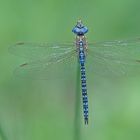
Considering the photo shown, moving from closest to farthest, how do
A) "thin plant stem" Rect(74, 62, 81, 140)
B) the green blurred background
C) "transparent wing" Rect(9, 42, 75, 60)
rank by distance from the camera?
"thin plant stem" Rect(74, 62, 81, 140) < "transparent wing" Rect(9, 42, 75, 60) < the green blurred background

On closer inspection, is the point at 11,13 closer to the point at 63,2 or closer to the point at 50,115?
the point at 63,2

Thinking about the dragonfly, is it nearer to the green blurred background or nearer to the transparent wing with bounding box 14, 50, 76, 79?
the transparent wing with bounding box 14, 50, 76, 79

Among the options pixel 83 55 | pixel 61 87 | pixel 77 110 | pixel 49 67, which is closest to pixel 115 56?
pixel 83 55

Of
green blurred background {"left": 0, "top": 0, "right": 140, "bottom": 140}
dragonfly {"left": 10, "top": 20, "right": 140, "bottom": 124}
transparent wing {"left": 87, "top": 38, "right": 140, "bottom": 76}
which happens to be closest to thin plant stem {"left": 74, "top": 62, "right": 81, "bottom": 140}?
green blurred background {"left": 0, "top": 0, "right": 140, "bottom": 140}

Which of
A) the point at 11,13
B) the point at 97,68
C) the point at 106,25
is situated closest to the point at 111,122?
the point at 97,68

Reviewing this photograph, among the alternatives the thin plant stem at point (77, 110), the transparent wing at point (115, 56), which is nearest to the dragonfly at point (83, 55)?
the transparent wing at point (115, 56)

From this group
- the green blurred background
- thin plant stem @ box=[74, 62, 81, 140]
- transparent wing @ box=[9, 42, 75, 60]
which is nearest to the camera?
thin plant stem @ box=[74, 62, 81, 140]

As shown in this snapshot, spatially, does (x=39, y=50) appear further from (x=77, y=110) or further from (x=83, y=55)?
(x=77, y=110)
